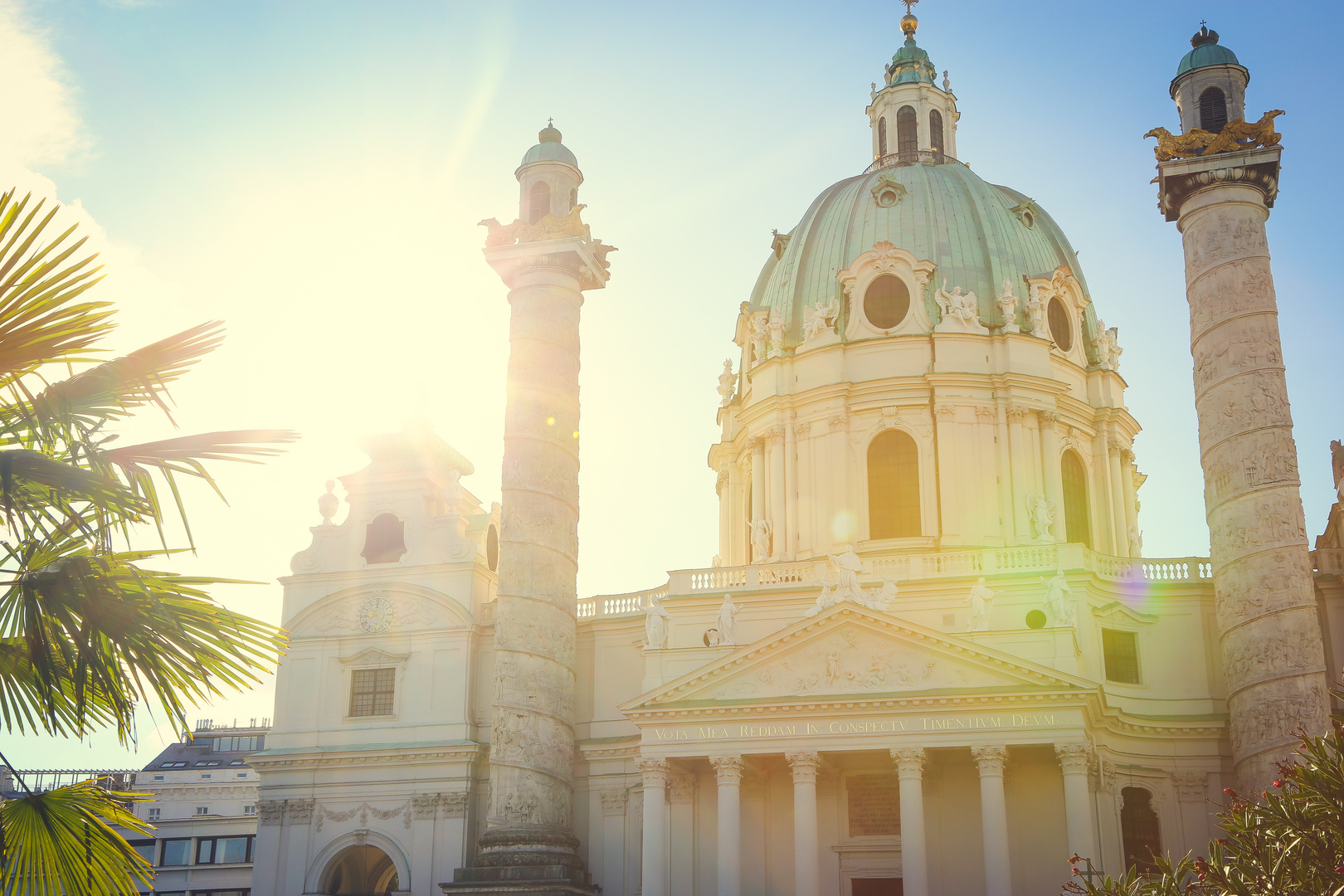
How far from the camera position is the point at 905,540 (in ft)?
133

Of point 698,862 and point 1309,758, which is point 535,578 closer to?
point 698,862

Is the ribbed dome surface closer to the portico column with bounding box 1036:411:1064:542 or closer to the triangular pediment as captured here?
the portico column with bounding box 1036:411:1064:542

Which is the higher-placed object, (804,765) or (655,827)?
(804,765)

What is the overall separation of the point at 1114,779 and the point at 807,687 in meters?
8.75

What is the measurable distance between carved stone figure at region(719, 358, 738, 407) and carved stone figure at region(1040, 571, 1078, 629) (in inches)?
673

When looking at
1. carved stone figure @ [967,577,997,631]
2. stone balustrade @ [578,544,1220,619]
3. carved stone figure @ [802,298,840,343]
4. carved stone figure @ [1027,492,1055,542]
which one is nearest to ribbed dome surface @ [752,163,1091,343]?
carved stone figure @ [802,298,840,343]

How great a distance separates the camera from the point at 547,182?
1431 inches

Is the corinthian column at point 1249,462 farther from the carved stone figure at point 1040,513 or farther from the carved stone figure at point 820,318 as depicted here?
the carved stone figure at point 820,318

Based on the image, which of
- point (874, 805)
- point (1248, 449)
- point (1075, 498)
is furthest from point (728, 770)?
point (1075, 498)

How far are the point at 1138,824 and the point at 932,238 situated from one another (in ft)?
65.5

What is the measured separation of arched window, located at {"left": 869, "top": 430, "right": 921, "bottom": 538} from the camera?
4153cm

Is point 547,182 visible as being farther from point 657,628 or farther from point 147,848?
point 147,848

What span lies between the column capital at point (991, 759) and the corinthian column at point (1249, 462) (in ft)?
18.9

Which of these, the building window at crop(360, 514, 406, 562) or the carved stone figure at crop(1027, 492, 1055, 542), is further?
the building window at crop(360, 514, 406, 562)
